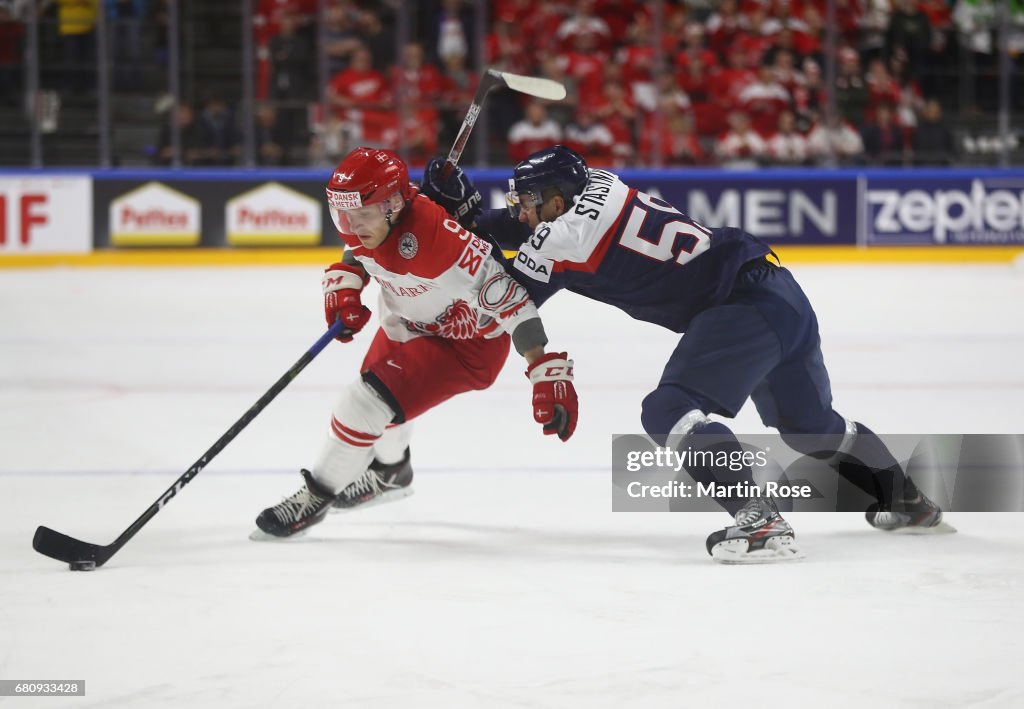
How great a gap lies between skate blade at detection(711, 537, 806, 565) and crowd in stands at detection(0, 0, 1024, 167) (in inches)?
310

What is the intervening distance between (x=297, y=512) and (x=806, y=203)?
25.9 feet

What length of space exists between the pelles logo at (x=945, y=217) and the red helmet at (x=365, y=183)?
7936mm

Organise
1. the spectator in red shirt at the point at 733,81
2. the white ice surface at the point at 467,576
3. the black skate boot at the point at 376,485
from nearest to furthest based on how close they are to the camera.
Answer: the white ice surface at the point at 467,576 → the black skate boot at the point at 376,485 → the spectator in red shirt at the point at 733,81

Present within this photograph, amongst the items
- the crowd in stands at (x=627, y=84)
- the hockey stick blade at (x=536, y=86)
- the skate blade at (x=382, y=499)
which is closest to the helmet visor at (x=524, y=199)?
the hockey stick blade at (x=536, y=86)

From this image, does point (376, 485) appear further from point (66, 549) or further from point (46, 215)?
point (46, 215)

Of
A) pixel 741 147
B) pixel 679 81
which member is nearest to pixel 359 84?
pixel 679 81

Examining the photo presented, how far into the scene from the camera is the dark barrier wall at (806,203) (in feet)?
34.7

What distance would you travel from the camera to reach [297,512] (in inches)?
143

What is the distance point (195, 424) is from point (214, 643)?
2.56m

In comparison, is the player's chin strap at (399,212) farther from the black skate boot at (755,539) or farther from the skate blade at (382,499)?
the black skate boot at (755,539)

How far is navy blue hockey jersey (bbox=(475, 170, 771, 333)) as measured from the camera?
3.32 m

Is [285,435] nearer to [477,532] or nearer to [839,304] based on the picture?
[477,532]

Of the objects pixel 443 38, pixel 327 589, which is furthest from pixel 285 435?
pixel 443 38

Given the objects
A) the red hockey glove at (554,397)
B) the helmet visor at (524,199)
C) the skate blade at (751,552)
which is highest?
the helmet visor at (524,199)
